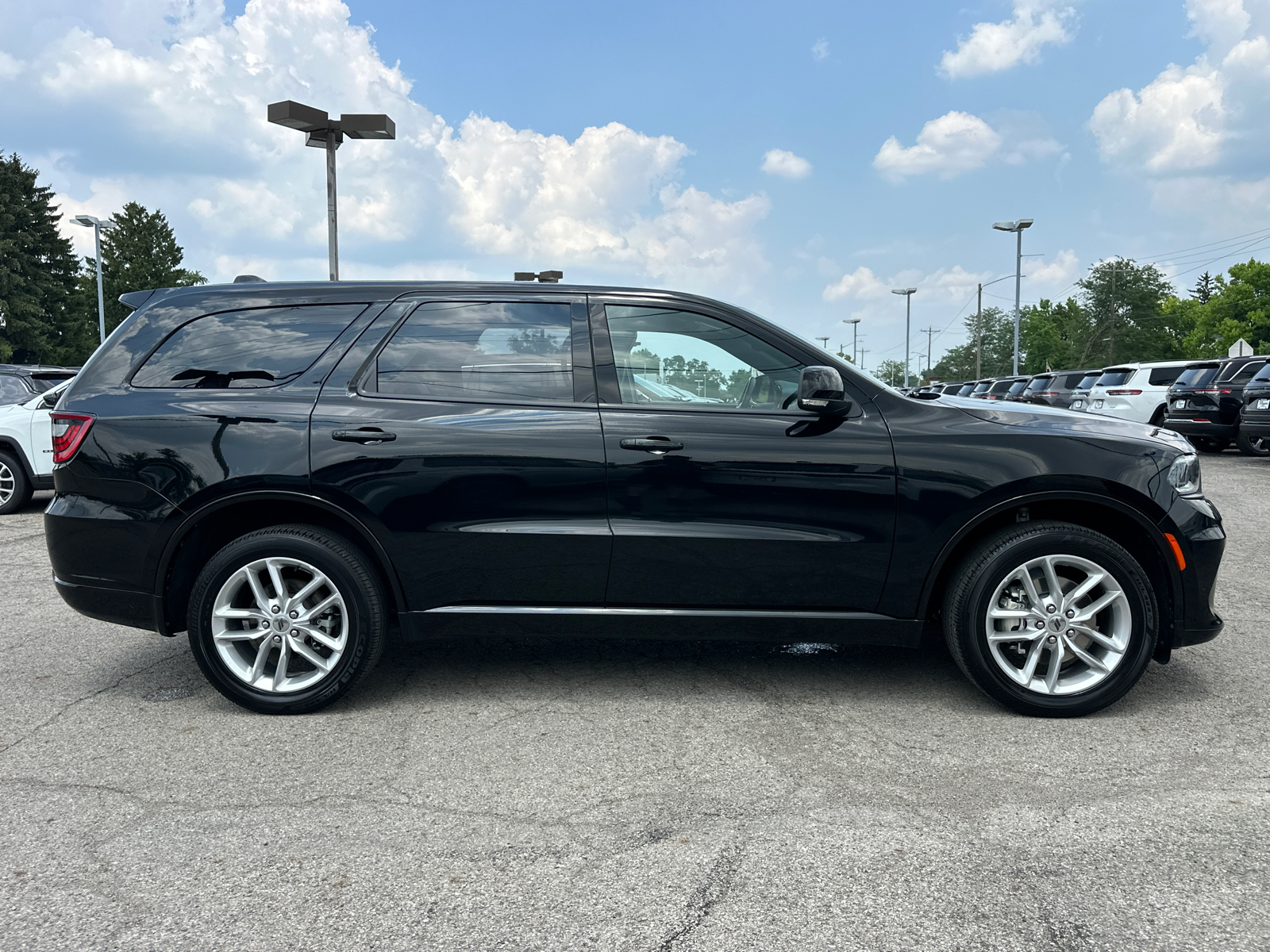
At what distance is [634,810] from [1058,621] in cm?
196

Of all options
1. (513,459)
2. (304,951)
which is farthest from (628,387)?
(304,951)

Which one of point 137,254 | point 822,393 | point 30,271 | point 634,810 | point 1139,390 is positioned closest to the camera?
point 634,810

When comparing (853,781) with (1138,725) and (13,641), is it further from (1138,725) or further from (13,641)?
(13,641)

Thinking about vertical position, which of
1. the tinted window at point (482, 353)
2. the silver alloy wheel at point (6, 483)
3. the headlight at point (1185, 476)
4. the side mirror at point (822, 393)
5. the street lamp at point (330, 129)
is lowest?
the silver alloy wheel at point (6, 483)

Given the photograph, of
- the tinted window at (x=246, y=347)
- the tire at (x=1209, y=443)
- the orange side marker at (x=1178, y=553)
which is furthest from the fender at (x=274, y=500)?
the tire at (x=1209, y=443)

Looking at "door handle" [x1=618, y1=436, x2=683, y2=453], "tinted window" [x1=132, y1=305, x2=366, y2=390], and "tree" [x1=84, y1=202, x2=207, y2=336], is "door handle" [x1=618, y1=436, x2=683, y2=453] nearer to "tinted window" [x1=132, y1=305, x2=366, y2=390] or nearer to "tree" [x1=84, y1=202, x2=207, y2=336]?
"tinted window" [x1=132, y1=305, x2=366, y2=390]

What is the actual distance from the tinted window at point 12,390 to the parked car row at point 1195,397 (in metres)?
11.0

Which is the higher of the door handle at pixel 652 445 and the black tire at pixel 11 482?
the door handle at pixel 652 445

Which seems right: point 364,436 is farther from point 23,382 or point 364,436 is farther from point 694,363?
point 23,382

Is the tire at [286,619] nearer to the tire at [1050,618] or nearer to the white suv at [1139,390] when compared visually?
the tire at [1050,618]

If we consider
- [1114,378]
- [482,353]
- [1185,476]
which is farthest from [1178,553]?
[1114,378]

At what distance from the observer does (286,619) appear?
3.91 m

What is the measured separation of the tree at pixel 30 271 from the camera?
5606cm

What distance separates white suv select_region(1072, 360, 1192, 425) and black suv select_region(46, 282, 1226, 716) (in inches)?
629
